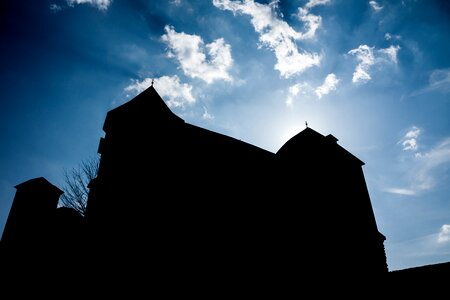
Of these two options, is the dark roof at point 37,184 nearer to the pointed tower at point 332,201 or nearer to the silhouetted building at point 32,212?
the silhouetted building at point 32,212

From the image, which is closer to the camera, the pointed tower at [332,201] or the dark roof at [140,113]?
the dark roof at [140,113]

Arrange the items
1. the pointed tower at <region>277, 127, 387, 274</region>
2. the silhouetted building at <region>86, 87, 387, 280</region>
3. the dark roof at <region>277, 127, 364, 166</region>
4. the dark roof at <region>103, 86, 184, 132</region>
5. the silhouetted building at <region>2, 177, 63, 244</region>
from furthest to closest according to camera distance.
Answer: the dark roof at <region>277, 127, 364, 166</region> < the pointed tower at <region>277, 127, 387, 274</region> < the dark roof at <region>103, 86, 184, 132</region> < the silhouetted building at <region>2, 177, 63, 244</region> < the silhouetted building at <region>86, 87, 387, 280</region>

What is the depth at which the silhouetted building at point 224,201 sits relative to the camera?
1166cm

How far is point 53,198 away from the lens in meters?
16.1

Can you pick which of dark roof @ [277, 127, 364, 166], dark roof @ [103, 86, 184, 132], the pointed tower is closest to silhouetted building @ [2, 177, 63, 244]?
dark roof @ [103, 86, 184, 132]

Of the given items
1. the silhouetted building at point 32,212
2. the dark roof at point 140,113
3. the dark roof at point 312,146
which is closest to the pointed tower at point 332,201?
the dark roof at point 312,146

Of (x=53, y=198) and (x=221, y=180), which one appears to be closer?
(x=221, y=180)

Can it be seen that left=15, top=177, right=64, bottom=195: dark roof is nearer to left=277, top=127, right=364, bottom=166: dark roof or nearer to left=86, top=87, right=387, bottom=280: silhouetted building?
left=86, top=87, right=387, bottom=280: silhouetted building

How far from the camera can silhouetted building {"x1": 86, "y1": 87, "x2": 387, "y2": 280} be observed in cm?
1166

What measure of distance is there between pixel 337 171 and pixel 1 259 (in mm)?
21562

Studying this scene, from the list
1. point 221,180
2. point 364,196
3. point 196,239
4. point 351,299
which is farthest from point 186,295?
point 364,196

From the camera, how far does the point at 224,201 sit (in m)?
14.5

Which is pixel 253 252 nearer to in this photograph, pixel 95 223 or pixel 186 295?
pixel 186 295

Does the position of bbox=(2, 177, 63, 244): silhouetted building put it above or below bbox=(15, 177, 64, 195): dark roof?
below
